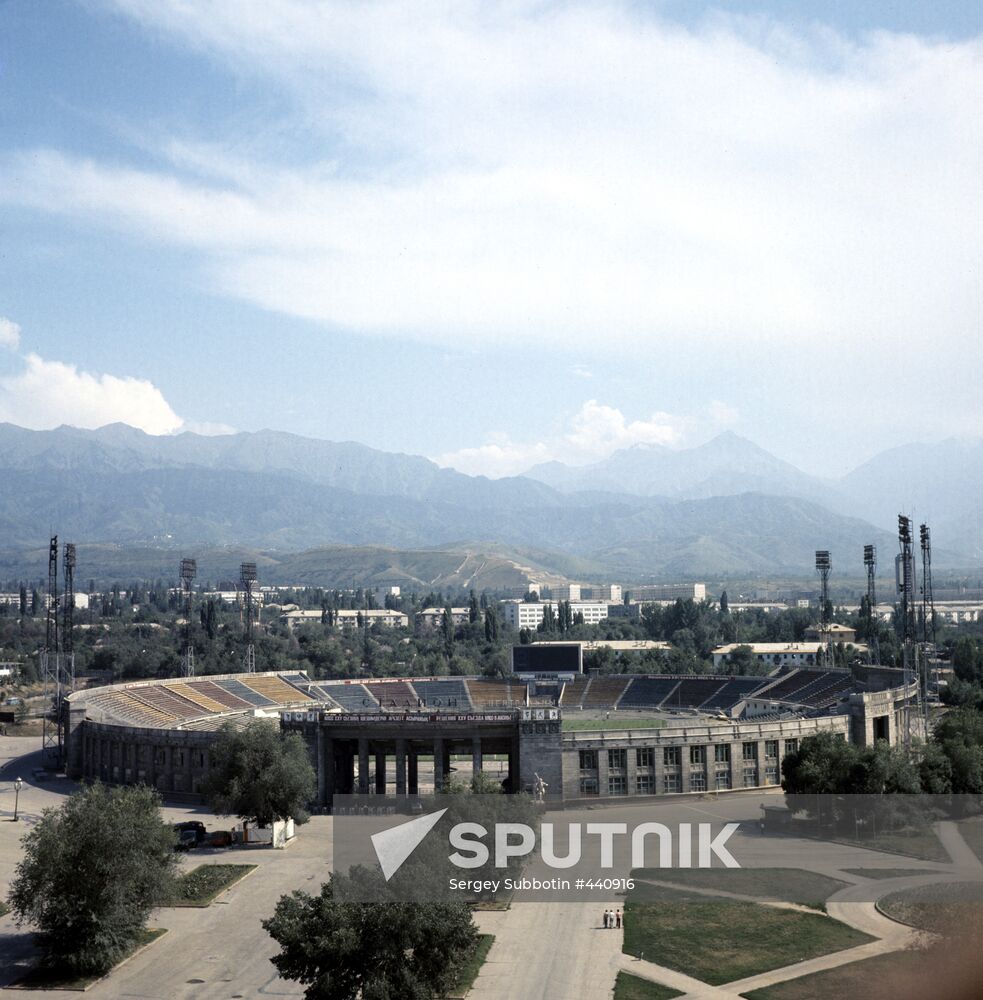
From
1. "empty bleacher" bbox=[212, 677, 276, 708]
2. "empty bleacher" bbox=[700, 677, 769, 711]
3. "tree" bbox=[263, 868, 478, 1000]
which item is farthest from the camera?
"empty bleacher" bbox=[700, 677, 769, 711]

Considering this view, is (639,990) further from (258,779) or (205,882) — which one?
(258,779)

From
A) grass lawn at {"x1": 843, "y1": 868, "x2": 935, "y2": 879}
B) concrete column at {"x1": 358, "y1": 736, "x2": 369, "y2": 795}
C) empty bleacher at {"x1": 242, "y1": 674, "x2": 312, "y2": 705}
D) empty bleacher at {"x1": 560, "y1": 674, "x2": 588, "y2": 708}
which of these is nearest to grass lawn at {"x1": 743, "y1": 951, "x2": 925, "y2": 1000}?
grass lawn at {"x1": 843, "y1": 868, "x2": 935, "y2": 879}

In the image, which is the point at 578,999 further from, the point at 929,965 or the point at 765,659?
the point at 765,659

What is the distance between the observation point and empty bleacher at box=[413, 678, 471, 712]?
13938 cm

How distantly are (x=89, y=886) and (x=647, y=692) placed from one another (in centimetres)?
9975

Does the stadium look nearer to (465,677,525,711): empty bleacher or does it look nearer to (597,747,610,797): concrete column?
(597,747,610,797): concrete column

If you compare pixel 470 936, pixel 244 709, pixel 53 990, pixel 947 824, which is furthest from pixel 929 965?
pixel 244 709

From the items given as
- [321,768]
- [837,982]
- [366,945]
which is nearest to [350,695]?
[321,768]

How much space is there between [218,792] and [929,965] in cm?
6590

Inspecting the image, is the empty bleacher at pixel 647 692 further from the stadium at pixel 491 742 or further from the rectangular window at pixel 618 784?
the rectangular window at pixel 618 784

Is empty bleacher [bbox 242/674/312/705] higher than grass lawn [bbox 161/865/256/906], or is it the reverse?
empty bleacher [bbox 242/674/312/705]

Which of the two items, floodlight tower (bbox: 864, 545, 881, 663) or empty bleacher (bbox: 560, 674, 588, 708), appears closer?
empty bleacher (bbox: 560, 674, 588, 708)

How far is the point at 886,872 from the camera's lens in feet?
198

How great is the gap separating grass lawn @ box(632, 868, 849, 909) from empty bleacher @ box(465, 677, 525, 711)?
7516 centimetres
